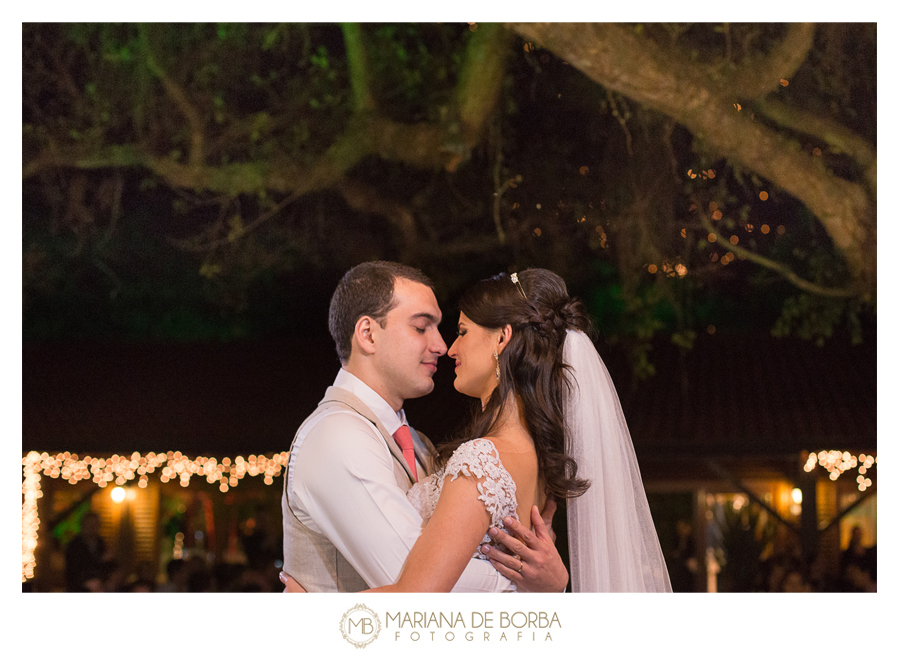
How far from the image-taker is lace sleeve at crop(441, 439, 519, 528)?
2406 millimetres

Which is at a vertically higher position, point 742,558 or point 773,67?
point 773,67

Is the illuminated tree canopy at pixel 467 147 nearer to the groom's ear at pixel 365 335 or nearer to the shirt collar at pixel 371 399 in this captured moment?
the groom's ear at pixel 365 335

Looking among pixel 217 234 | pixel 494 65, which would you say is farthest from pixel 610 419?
pixel 217 234

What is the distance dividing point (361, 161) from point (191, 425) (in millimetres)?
2180

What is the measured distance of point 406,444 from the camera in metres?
2.91

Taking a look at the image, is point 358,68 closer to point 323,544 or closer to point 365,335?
point 365,335

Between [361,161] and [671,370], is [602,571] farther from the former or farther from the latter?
[671,370]

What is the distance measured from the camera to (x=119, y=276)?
468 centimetres

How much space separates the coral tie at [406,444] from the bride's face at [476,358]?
0.28m

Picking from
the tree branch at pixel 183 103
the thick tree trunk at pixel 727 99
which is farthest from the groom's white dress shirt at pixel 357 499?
the tree branch at pixel 183 103

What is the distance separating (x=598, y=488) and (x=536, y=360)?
49cm
